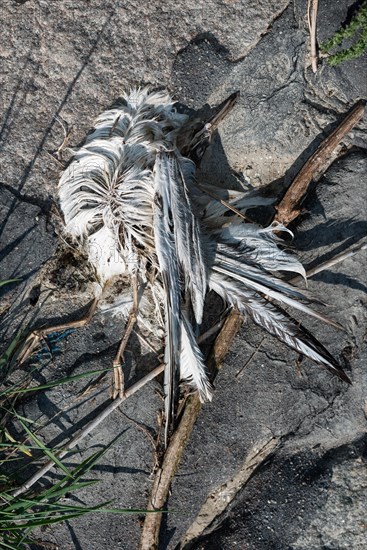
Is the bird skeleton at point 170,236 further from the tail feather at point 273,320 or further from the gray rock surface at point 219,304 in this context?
the gray rock surface at point 219,304

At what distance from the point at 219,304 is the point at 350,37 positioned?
1502 mm

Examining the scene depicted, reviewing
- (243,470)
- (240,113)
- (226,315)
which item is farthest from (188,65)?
(243,470)

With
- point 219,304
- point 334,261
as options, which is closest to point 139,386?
point 219,304

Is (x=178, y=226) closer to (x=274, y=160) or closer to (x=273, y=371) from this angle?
(x=274, y=160)

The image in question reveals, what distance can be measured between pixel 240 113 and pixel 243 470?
189 cm

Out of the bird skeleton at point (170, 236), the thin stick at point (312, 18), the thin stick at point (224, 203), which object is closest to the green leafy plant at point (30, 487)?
the bird skeleton at point (170, 236)

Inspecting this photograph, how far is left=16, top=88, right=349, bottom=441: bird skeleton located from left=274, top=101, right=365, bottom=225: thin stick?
4.5 inches

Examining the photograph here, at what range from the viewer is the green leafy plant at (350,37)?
3033mm

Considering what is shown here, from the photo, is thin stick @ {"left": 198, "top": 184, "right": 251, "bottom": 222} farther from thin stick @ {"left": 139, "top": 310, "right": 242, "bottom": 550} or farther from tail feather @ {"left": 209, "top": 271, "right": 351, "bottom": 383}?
thin stick @ {"left": 139, "top": 310, "right": 242, "bottom": 550}

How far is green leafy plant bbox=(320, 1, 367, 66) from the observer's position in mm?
3033

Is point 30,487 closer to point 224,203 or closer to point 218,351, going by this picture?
point 218,351

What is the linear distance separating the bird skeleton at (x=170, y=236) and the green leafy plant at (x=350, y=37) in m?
0.53

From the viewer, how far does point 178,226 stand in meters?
2.79

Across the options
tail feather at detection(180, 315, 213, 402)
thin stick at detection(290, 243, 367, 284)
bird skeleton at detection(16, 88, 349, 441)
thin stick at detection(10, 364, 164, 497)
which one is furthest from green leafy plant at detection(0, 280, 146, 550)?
thin stick at detection(290, 243, 367, 284)
